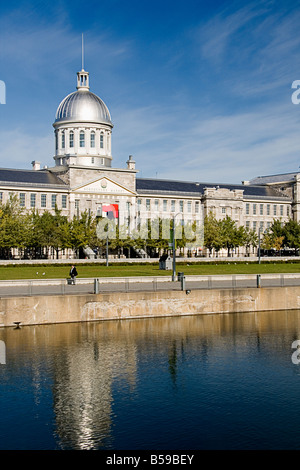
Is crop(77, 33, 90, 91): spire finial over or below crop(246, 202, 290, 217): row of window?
over

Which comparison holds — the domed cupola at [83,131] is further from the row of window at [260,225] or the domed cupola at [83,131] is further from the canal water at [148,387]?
the canal water at [148,387]

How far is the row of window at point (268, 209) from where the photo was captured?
361ft

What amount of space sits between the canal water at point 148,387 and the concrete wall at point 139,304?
801mm

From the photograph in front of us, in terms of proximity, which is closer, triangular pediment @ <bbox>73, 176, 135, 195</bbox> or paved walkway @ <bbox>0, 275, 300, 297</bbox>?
paved walkway @ <bbox>0, 275, 300, 297</bbox>

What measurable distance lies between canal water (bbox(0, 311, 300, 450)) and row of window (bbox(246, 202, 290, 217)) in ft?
254

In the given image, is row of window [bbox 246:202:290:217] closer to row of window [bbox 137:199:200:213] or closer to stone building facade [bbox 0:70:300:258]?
stone building facade [bbox 0:70:300:258]

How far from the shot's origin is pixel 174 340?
100.0ft

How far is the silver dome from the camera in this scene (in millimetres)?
99438

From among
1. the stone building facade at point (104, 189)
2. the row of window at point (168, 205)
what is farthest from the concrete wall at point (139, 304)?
the row of window at point (168, 205)

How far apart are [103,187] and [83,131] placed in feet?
37.9

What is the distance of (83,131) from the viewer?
327ft

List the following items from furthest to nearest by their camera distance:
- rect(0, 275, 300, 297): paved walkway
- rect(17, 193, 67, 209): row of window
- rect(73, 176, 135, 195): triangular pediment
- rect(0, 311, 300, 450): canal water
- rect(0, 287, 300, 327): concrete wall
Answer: rect(73, 176, 135, 195): triangular pediment < rect(17, 193, 67, 209): row of window < rect(0, 275, 300, 297): paved walkway < rect(0, 287, 300, 327): concrete wall < rect(0, 311, 300, 450): canal water

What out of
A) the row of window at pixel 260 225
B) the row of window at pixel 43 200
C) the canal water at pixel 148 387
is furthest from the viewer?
the row of window at pixel 260 225

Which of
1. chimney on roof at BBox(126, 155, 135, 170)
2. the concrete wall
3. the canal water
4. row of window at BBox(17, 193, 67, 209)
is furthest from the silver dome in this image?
the canal water
